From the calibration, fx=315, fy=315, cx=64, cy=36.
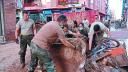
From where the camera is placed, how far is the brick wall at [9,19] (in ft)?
64.2

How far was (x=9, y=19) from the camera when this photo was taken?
19797 millimetres

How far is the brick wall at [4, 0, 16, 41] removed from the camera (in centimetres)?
1956

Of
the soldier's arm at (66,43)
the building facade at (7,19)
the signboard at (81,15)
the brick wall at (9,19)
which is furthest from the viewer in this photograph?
the signboard at (81,15)

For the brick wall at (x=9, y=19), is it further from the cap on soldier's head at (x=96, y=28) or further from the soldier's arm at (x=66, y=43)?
the soldier's arm at (x=66, y=43)

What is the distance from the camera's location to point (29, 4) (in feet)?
117

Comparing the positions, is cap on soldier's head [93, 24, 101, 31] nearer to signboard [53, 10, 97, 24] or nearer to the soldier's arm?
the soldier's arm

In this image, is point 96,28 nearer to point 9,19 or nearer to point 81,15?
point 9,19

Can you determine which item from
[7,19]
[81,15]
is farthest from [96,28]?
[81,15]

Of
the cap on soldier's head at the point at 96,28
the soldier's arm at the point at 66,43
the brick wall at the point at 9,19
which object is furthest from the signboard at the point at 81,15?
the soldier's arm at the point at 66,43

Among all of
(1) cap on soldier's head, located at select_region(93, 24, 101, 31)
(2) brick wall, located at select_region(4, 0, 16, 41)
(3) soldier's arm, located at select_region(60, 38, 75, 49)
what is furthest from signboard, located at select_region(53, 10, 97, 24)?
(3) soldier's arm, located at select_region(60, 38, 75, 49)

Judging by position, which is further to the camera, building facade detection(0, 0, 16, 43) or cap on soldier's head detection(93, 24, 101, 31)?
building facade detection(0, 0, 16, 43)

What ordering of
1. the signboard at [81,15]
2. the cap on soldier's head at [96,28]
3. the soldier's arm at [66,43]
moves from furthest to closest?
the signboard at [81,15], the cap on soldier's head at [96,28], the soldier's arm at [66,43]

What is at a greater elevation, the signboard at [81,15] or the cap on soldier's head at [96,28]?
the cap on soldier's head at [96,28]

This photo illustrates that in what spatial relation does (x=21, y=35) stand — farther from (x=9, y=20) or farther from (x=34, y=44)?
(x=9, y=20)
